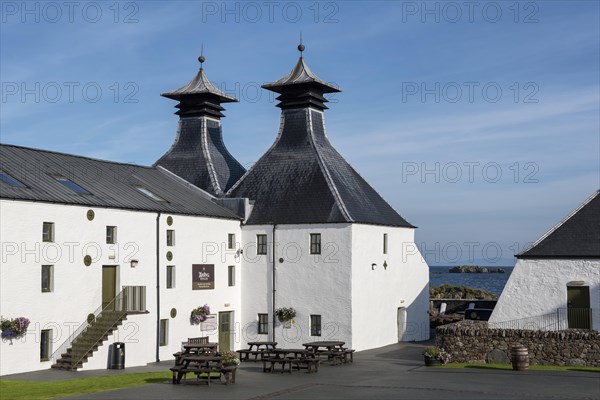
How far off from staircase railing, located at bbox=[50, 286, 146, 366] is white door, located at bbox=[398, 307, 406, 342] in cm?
1685

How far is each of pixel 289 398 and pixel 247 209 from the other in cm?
2199

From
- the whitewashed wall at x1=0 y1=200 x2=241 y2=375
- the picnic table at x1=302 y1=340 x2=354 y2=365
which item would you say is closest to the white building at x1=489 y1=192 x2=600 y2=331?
the picnic table at x1=302 y1=340 x2=354 y2=365

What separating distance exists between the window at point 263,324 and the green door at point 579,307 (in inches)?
636

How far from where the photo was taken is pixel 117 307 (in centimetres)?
3788

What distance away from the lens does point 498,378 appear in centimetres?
3088

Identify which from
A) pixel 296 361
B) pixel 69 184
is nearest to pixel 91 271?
pixel 69 184

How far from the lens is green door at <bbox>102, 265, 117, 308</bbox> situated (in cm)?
3766

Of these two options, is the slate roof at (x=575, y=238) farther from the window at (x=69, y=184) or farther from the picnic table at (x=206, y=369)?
the window at (x=69, y=184)

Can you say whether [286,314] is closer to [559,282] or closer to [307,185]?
[307,185]

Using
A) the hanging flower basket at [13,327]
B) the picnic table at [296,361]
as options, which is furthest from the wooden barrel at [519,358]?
the hanging flower basket at [13,327]

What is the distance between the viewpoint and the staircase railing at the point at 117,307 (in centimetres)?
3494

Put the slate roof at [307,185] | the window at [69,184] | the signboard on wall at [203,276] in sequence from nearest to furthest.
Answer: the window at [69,184] → the signboard on wall at [203,276] → the slate roof at [307,185]

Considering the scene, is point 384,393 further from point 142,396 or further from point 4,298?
point 4,298

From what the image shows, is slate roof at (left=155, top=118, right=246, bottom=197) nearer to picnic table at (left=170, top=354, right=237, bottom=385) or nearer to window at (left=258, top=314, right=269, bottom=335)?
window at (left=258, top=314, right=269, bottom=335)
